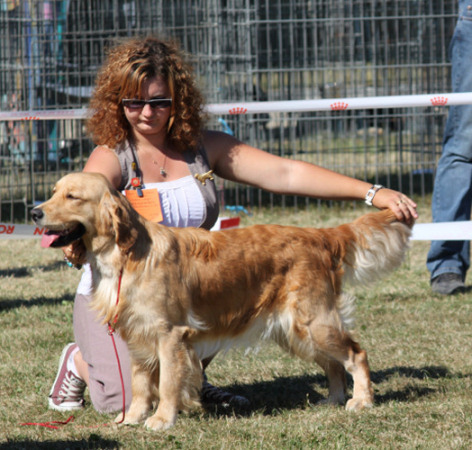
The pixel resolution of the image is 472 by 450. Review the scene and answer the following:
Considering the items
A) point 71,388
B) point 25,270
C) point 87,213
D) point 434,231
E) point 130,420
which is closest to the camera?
point 87,213

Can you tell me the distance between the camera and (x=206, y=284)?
3.35 meters

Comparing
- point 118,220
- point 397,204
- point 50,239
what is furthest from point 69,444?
point 397,204

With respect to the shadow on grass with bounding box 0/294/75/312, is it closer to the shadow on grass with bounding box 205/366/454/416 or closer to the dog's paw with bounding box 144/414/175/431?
the shadow on grass with bounding box 205/366/454/416

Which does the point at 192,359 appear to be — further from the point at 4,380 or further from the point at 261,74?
the point at 261,74

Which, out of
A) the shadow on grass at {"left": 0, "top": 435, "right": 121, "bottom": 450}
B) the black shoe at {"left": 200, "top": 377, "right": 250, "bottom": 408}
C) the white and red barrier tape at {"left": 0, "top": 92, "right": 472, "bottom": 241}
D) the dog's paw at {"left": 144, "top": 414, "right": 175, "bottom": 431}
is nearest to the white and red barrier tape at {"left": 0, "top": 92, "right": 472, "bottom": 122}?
the white and red barrier tape at {"left": 0, "top": 92, "right": 472, "bottom": 241}

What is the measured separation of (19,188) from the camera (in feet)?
30.0

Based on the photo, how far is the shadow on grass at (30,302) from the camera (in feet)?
19.2

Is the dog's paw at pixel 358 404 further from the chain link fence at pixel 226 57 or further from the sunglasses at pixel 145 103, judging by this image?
the chain link fence at pixel 226 57

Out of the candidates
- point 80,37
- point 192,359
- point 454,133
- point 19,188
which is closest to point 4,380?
point 192,359

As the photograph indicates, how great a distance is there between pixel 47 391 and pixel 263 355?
50.3 inches

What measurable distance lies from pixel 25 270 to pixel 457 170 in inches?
151

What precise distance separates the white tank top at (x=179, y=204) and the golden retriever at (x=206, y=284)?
12.5 inches

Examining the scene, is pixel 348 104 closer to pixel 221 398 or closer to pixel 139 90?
pixel 139 90

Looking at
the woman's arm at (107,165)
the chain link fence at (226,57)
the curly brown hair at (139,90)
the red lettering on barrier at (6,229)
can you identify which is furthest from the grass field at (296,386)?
the chain link fence at (226,57)
